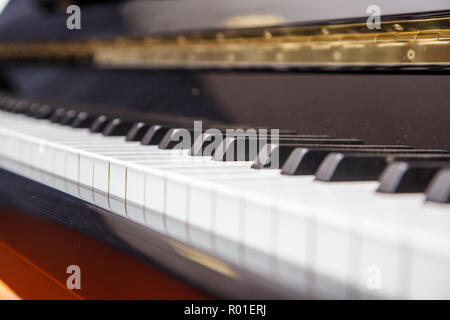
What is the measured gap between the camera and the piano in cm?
52

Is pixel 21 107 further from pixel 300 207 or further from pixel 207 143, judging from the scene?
pixel 300 207

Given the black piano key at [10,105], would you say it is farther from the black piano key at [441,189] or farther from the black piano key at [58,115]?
the black piano key at [441,189]

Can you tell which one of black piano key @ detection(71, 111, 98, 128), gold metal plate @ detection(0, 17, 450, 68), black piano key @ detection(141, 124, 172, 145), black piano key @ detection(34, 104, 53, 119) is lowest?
black piano key @ detection(141, 124, 172, 145)

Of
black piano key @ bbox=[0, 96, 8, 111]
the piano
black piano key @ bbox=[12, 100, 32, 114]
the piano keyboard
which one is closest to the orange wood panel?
the piano

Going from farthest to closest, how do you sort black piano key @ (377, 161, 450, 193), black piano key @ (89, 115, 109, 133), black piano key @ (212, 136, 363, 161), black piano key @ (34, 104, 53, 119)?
black piano key @ (34, 104, 53, 119), black piano key @ (89, 115, 109, 133), black piano key @ (212, 136, 363, 161), black piano key @ (377, 161, 450, 193)

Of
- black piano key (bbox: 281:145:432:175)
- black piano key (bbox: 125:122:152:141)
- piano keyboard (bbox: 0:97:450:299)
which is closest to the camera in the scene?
piano keyboard (bbox: 0:97:450:299)

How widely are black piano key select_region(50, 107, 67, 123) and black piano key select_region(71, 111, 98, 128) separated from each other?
0.27 feet

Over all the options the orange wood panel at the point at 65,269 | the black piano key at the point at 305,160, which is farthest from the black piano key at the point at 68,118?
the black piano key at the point at 305,160

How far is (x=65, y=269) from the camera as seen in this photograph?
1172 mm

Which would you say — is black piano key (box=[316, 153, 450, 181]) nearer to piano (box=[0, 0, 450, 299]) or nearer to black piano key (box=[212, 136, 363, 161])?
piano (box=[0, 0, 450, 299])

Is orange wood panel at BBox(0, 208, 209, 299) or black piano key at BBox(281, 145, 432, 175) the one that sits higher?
black piano key at BBox(281, 145, 432, 175)

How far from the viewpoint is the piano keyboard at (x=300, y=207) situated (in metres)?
0.46

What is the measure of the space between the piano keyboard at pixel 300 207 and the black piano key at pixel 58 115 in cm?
47
